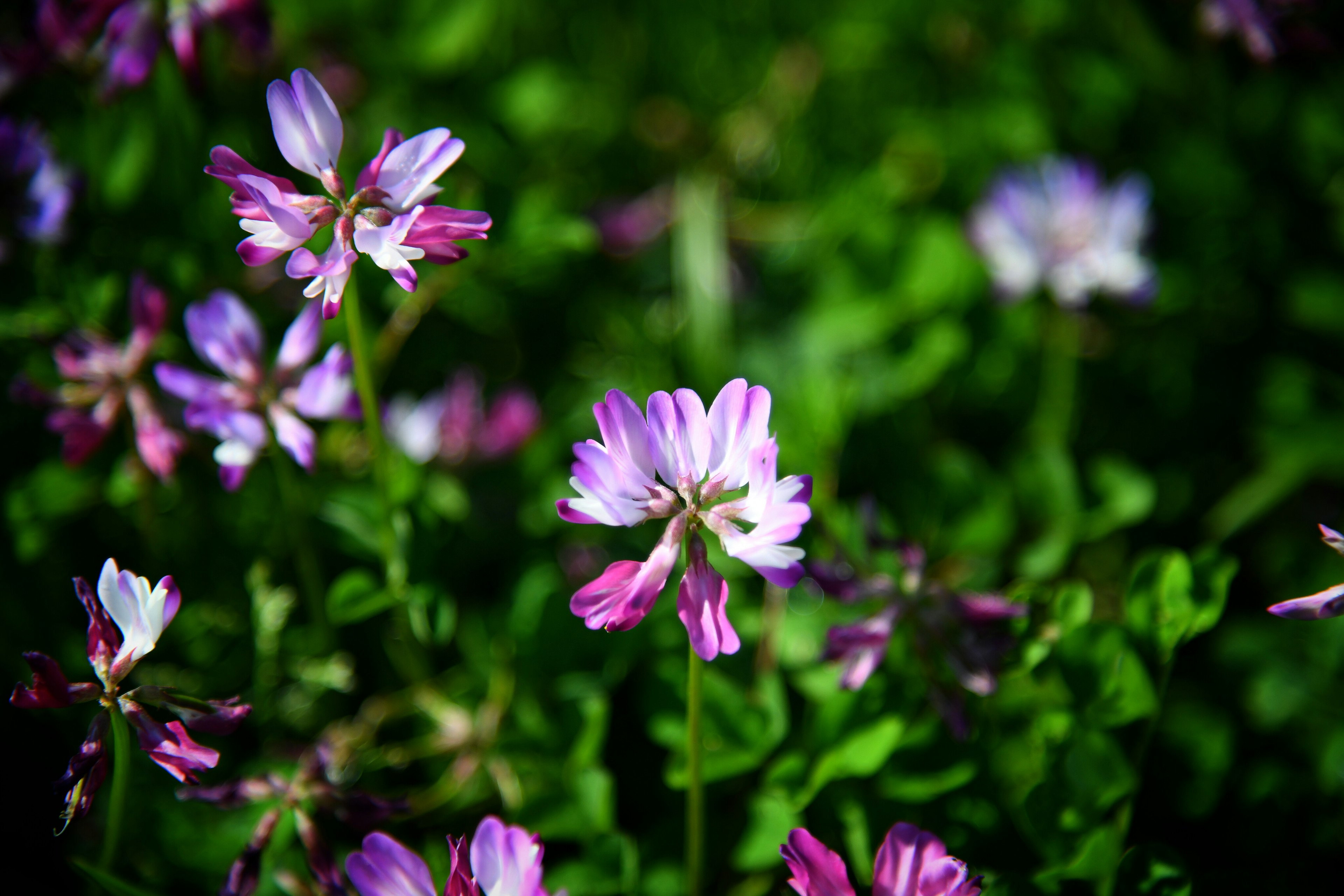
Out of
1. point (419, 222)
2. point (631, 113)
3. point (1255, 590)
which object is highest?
point (419, 222)

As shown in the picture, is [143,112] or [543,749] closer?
[543,749]

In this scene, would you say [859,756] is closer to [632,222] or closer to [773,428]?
[773,428]

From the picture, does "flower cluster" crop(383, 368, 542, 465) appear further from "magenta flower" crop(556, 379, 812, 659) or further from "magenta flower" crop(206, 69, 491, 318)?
"magenta flower" crop(556, 379, 812, 659)

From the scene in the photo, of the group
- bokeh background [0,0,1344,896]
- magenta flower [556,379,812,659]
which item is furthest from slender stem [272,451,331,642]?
magenta flower [556,379,812,659]

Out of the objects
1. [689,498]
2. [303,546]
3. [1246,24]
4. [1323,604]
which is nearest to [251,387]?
[303,546]

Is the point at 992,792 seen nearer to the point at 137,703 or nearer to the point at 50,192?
the point at 137,703

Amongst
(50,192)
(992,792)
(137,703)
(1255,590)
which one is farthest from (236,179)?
(1255,590)

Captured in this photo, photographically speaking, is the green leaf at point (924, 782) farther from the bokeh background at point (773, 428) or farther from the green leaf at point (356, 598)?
the green leaf at point (356, 598)
